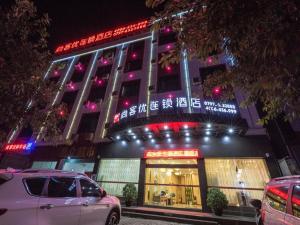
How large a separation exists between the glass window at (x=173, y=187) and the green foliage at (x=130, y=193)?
1033mm

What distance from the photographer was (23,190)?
3605 mm

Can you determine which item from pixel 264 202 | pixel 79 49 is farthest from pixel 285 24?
pixel 79 49

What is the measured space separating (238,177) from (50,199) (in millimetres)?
10895

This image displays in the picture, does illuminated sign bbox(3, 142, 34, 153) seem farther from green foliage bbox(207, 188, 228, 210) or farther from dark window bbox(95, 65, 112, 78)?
green foliage bbox(207, 188, 228, 210)

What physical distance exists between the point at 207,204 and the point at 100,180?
799 centimetres

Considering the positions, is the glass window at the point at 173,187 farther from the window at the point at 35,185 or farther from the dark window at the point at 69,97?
the dark window at the point at 69,97

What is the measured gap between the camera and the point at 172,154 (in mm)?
12812

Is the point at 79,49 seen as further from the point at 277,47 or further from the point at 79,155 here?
the point at 277,47

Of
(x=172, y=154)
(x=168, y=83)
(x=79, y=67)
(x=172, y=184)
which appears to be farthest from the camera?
(x=79, y=67)

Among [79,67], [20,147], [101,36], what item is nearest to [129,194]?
[20,147]

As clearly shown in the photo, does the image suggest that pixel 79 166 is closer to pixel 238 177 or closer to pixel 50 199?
pixel 238 177

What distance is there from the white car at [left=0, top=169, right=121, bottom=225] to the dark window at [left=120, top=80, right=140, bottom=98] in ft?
41.5

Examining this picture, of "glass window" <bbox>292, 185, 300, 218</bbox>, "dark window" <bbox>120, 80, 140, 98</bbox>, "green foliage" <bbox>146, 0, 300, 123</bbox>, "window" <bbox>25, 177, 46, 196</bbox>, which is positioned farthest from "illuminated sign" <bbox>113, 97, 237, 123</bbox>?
"window" <bbox>25, 177, 46, 196</bbox>

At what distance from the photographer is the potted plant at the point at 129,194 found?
38.8 feet
